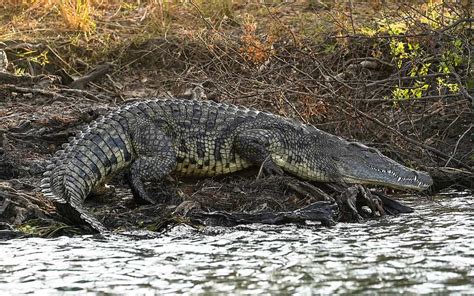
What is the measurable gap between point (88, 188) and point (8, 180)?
655mm

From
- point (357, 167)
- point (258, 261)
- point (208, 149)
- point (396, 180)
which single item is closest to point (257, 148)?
point (208, 149)

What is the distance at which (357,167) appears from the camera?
696cm

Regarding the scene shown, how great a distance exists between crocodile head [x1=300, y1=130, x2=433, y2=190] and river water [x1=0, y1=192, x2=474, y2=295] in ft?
2.74

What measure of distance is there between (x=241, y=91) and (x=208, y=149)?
133 cm

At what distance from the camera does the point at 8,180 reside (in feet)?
21.3

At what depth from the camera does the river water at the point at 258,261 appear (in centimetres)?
432

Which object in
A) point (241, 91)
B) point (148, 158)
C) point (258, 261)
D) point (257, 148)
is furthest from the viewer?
point (241, 91)

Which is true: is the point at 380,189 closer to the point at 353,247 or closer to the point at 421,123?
the point at 421,123

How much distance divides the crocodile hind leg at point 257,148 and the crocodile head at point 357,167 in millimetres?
355

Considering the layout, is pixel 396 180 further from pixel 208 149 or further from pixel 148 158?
pixel 148 158

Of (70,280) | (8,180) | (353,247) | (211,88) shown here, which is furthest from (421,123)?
(70,280)

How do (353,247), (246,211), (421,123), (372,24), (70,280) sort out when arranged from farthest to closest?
(372,24) < (421,123) < (246,211) < (353,247) < (70,280)

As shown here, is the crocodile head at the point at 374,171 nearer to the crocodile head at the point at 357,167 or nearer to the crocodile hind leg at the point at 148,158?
the crocodile head at the point at 357,167

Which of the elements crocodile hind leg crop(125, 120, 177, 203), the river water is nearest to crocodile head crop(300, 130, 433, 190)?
the river water
